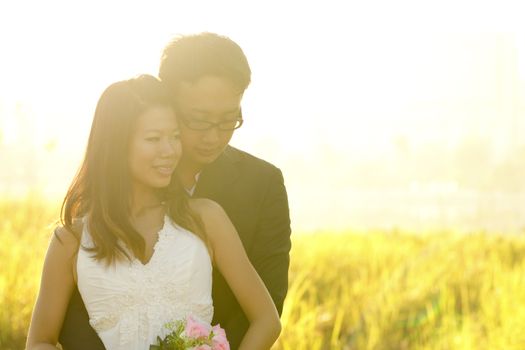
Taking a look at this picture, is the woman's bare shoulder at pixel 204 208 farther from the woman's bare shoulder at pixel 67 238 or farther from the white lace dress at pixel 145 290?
the woman's bare shoulder at pixel 67 238

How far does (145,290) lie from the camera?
353cm

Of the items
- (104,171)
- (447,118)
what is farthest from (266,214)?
(447,118)

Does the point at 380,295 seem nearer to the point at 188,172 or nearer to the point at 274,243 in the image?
the point at 274,243

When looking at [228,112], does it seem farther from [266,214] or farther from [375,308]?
[375,308]

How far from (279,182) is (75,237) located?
3.81 feet

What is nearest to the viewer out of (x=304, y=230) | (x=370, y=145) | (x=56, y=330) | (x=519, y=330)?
(x=56, y=330)

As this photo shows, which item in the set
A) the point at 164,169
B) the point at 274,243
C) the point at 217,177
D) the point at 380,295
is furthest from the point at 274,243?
the point at 380,295

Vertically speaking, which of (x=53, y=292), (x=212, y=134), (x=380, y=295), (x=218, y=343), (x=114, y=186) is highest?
(x=212, y=134)

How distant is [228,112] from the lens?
400cm

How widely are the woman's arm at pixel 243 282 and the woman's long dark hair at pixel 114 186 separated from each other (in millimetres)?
69

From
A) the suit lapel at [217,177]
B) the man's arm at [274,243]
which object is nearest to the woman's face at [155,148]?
the suit lapel at [217,177]

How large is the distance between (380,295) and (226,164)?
323cm

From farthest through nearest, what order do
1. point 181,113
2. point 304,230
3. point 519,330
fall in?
point 304,230 → point 519,330 → point 181,113

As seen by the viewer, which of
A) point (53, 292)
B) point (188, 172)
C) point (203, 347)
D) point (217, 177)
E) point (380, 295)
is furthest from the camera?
point (380, 295)
